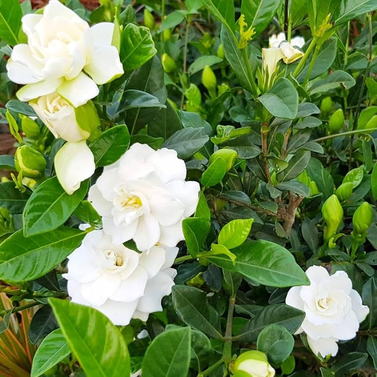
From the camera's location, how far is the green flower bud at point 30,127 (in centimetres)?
84

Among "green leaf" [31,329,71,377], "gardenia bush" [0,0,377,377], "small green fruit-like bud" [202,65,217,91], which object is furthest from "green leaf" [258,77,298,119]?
"small green fruit-like bud" [202,65,217,91]

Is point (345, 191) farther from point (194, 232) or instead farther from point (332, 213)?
point (194, 232)

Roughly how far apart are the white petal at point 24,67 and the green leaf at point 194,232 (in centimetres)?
22

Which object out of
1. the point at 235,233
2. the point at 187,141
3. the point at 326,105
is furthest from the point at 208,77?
the point at 235,233

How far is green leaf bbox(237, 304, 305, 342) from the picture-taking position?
2.00 ft

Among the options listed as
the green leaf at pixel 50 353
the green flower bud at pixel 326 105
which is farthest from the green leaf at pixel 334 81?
the green leaf at pixel 50 353

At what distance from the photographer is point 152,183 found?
1.70 ft

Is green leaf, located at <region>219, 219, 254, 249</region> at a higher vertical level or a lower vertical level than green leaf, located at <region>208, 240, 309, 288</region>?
higher

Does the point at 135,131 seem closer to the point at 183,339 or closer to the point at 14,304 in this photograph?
the point at 183,339

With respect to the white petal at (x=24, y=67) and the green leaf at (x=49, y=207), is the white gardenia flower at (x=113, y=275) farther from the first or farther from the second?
the white petal at (x=24, y=67)

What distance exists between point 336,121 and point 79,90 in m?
0.58

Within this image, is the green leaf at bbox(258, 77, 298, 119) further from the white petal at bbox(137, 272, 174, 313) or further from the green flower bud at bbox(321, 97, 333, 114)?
the green flower bud at bbox(321, 97, 333, 114)

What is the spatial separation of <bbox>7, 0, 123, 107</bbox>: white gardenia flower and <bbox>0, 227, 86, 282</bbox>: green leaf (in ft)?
0.55

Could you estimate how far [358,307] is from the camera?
0.70 meters
